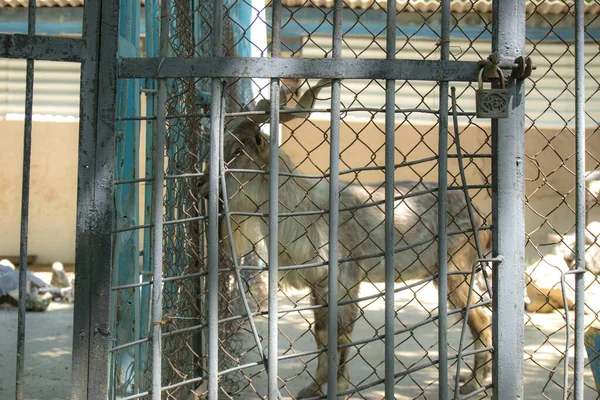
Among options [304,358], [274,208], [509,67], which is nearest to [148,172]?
[274,208]

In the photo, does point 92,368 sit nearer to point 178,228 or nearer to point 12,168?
point 178,228

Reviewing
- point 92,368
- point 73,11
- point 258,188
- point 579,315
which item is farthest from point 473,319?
point 73,11

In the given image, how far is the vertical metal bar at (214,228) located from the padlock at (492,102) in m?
0.98

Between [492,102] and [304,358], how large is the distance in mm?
3633

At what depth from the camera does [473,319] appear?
5.29 m

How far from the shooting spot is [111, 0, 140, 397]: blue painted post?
3217 millimetres

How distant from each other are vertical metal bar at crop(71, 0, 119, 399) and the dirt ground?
110 centimetres

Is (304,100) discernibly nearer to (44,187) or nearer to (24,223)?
(24,223)

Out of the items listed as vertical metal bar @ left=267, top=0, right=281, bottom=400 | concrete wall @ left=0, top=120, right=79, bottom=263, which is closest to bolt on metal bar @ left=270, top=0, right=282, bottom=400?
vertical metal bar @ left=267, top=0, right=281, bottom=400

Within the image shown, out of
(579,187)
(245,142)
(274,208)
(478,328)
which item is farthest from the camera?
(478,328)

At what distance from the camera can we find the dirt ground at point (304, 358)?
14.7 feet

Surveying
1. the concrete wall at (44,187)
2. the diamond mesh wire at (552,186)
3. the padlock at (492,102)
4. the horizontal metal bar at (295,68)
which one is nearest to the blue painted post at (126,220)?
the horizontal metal bar at (295,68)

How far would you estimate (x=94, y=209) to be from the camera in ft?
8.02

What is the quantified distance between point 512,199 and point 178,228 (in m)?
1.93
